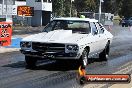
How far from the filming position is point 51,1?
68750 millimetres

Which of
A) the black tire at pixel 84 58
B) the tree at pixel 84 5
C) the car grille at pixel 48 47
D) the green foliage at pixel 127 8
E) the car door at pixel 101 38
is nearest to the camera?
the car grille at pixel 48 47

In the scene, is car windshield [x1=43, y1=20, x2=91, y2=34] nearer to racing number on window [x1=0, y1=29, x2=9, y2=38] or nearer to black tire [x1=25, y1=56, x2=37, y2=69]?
black tire [x1=25, y1=56, x2=37, y2=69]

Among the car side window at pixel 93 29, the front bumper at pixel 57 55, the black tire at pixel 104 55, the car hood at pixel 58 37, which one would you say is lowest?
the black tire at pixel 104 55

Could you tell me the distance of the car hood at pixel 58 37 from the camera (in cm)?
1158

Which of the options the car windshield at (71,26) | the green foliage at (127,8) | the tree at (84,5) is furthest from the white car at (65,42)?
the green foliage at (127,8)

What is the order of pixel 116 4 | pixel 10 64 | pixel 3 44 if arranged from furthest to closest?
pixel 116 4, pixel 3 44, pixel 10 64

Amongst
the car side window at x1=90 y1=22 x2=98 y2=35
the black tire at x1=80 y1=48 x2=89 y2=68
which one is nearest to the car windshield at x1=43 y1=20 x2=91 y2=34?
the car side window at x1=90 y1=22 x2=98 y2=35

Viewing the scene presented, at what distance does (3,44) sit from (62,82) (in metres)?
9.25

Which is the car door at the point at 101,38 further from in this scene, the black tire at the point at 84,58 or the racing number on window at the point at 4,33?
the racing number on window at the point at 4,33

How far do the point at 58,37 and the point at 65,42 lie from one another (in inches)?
18.7

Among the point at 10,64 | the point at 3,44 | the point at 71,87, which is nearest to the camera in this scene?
the point at 71,87

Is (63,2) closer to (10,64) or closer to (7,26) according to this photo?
(7,26)

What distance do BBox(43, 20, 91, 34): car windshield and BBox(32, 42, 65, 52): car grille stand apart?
1413mm

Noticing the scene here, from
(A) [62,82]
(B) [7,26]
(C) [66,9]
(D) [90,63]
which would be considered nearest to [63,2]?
(C) [66,9]
